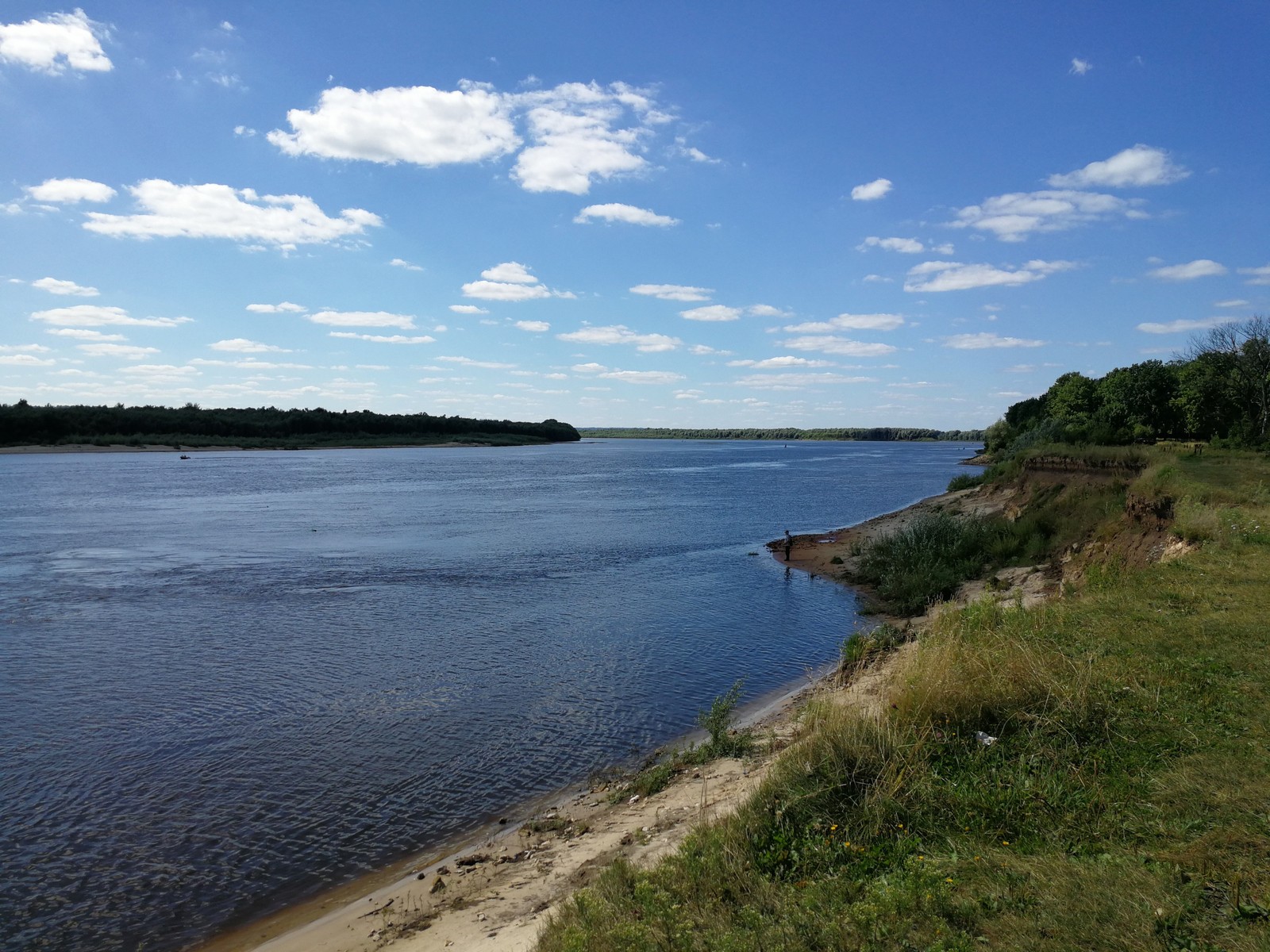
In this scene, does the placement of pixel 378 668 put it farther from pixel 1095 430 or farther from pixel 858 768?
pixel 1095 430

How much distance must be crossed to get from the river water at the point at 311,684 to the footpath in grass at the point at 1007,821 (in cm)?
482

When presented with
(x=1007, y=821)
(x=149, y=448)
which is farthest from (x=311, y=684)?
(x=149, y=448)

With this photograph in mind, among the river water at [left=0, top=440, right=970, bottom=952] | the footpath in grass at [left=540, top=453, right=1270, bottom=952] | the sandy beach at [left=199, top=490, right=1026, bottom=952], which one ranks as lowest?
the river water at [left=0, top=440, right=970, bottom=952]

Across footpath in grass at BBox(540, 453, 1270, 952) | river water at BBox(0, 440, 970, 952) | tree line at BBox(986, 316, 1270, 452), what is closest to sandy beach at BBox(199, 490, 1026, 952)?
river water at BBox(0, 440, 970, 952)

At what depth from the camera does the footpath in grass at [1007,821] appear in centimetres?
457

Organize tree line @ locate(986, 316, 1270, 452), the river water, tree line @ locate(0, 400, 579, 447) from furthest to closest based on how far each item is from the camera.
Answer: tree line @ locate(0, 400, 579, 447) < tree line @ locate(986, 316, 1270, 452) < the river water

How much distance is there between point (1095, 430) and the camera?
137ft

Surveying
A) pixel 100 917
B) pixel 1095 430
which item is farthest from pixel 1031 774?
pixel 1095 430

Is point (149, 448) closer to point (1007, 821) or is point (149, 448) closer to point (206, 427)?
point (206, 427)

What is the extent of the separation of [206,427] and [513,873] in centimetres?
16136

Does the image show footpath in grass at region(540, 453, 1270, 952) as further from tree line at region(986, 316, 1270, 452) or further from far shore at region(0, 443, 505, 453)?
far shore at region(0, 443, 505, 453)

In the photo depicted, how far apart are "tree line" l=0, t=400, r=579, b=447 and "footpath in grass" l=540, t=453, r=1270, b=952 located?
152 metres

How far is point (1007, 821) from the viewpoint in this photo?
5895 millimetres

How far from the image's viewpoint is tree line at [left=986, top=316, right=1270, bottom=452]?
43375mm
